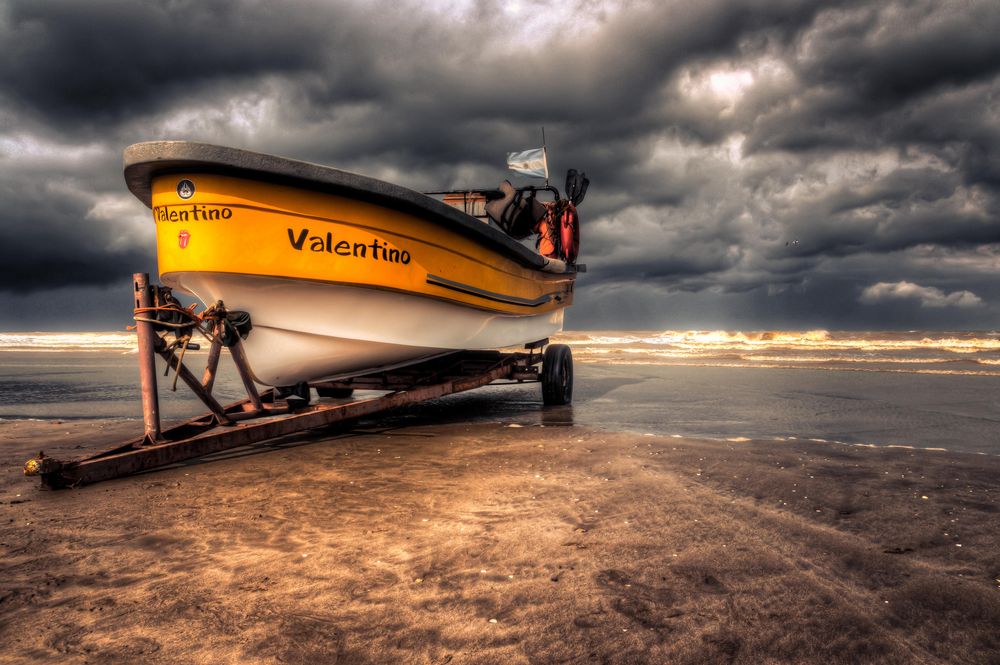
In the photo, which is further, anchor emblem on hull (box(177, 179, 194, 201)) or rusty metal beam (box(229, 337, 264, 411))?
rusty metal beam (box(229, 337, 264, 411))

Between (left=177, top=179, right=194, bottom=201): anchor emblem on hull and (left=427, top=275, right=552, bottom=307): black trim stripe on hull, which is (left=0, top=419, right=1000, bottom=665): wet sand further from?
(left=177, top=179, right=194, bottom=201): anchor emblem on hull

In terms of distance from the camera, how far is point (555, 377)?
282 inches

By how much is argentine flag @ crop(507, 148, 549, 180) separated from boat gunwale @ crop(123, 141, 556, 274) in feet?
13.4

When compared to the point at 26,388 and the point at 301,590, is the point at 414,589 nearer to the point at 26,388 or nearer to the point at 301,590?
the point at 301,590

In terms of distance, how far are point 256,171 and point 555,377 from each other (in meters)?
4.34

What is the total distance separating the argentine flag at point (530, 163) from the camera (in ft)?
28.5

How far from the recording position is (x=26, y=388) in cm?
933

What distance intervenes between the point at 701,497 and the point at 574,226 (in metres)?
6.13

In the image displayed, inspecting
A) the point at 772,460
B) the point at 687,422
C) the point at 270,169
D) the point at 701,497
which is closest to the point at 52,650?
the point at 701,497

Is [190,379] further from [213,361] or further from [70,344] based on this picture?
[70,344]

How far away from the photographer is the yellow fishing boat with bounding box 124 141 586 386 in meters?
4.18

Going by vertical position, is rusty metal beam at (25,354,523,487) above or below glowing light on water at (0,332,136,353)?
below

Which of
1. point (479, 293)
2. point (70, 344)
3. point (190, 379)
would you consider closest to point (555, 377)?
point (479, 293)

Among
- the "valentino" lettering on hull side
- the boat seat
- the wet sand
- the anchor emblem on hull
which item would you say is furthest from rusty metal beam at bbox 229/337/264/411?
the boat seat
